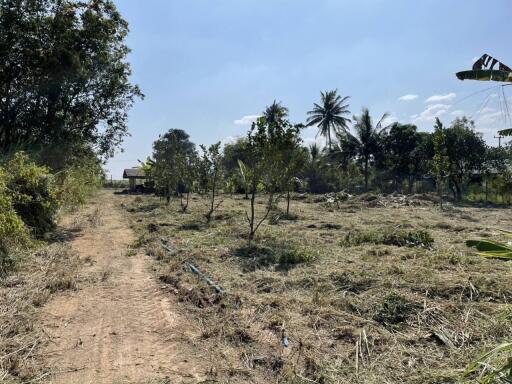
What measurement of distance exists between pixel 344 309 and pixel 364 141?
120 feet

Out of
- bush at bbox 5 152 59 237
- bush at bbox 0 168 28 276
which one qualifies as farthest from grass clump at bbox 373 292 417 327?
bush at bbox 5 152 59 237

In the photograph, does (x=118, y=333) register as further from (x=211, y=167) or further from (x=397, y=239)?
(x=211, y=167)

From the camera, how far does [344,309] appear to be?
5180mm

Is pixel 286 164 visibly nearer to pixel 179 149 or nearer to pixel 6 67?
pixel 6 67

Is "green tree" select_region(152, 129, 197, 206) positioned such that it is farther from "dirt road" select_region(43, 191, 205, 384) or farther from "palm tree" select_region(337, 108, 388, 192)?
"palm tree" select_region(337, 108, 388, 192)

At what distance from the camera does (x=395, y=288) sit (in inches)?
223

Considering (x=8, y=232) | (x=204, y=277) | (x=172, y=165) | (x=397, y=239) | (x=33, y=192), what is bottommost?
(x=204, y=277)

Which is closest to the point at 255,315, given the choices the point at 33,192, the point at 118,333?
the point at 118,333

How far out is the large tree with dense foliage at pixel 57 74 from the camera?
12.8 metres

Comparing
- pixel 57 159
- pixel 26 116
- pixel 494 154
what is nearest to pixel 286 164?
pixel 57 159

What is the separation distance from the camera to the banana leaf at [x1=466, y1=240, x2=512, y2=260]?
105 inches

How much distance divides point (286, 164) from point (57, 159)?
819 centimetres

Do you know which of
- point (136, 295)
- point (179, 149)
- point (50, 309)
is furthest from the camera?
point (179, 149)

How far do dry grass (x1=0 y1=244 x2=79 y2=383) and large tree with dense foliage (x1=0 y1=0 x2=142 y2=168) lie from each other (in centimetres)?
628
